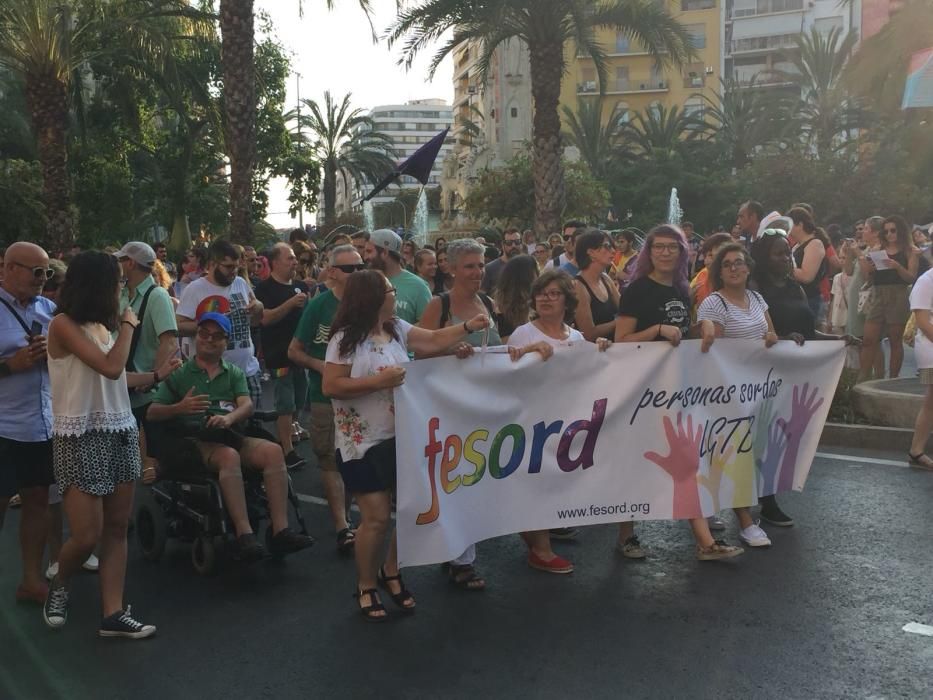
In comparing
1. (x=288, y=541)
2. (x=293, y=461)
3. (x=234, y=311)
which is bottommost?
(x=293, y=461)

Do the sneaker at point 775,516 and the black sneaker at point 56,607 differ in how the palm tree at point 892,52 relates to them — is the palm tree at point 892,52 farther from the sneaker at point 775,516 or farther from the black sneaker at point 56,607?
A: the black sneaker at point 56,607

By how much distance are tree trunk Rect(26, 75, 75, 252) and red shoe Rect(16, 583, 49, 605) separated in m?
Answer: 15.8

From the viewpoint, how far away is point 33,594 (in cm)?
570

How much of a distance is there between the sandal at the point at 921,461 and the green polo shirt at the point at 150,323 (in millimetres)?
5375

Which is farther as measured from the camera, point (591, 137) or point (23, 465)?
point (591, 137)

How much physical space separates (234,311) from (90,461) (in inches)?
126

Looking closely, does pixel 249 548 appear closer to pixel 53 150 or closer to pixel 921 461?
pixel 921 461

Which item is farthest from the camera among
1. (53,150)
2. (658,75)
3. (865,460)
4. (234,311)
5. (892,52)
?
(658,75)

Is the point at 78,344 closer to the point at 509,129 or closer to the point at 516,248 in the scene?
the point at 516,248

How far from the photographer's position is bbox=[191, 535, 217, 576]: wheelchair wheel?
20.0 ft

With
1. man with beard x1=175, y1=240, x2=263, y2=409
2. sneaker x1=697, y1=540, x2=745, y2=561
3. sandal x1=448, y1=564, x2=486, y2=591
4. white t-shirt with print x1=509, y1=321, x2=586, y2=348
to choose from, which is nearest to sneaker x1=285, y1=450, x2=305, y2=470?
man with beard x1=175, y1=240, x2=263, y2=409

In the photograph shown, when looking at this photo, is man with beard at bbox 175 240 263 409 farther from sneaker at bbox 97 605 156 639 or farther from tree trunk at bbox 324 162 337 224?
tree trunk at bbox 324 162 337 224

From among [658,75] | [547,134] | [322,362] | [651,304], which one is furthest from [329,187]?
[651,304]

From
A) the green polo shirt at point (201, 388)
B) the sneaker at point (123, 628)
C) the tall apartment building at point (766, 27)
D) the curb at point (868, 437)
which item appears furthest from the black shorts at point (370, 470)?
the tall apartment building at point (766, 27)
